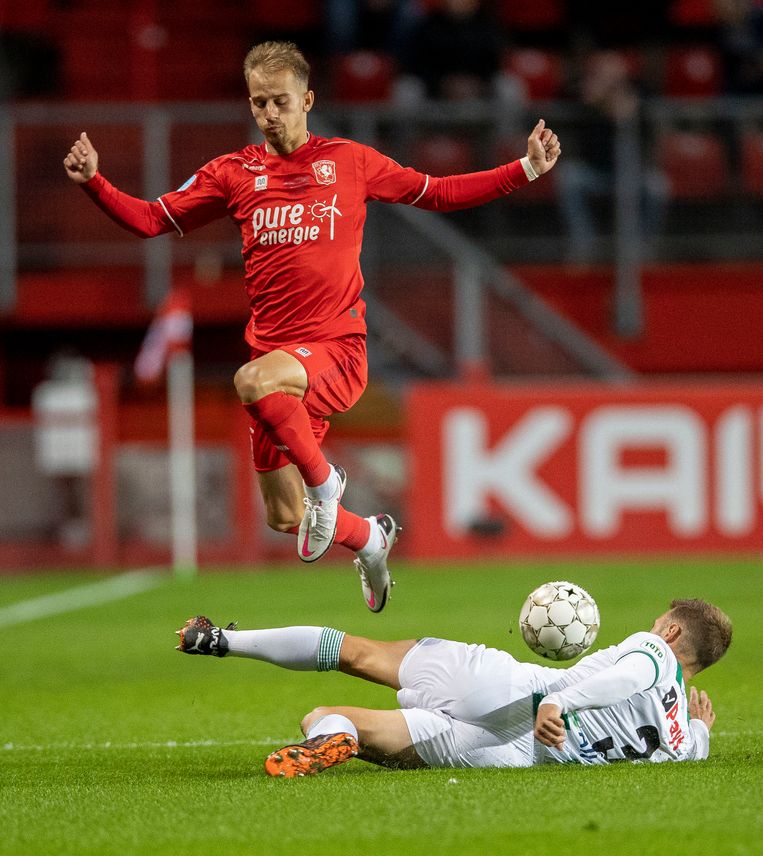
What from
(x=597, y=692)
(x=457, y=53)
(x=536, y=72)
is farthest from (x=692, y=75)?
(x=597, y=692)

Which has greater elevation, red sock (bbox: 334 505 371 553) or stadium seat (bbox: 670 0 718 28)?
stadium seat (bbox: 670 0 718 28)

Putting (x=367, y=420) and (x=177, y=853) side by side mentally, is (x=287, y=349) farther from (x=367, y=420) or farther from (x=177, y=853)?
(x=367, y=420)

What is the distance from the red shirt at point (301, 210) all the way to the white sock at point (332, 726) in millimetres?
1845

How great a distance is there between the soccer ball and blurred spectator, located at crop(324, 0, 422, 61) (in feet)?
40.8

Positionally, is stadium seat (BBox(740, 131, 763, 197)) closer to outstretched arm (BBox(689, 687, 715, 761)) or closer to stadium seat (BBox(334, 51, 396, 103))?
stadium seat (BBox(334, 51, 396, 103))

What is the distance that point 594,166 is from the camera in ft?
51.9

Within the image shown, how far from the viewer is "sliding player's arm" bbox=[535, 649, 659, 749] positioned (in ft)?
18.2

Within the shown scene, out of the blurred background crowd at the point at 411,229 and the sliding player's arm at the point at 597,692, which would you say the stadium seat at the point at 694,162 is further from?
the sliding player's arm at the point at 597,692

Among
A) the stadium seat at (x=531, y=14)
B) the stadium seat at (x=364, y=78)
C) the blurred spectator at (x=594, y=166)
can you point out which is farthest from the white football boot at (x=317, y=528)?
the stadium seat at (x=531, y=14)

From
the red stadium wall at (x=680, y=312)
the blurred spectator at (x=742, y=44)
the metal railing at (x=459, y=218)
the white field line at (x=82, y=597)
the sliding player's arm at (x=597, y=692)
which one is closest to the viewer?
the sliding player's arm at (x=597, y=692)

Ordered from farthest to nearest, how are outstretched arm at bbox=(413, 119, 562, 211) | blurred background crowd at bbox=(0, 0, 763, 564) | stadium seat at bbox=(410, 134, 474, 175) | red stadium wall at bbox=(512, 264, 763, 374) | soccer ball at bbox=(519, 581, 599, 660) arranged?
red stadium wall at bbox=(512, 264, 763, 374) < blurred background crowd at bbox=(0, 0, 763, 564) < stadium seat at bbox=(410, 134, 474, 175) < outstretched arm at bbox=(413, 119, 562, 211) < soccer ball at bbox=(519, 581, 599, 660)

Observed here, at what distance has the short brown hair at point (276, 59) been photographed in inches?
263

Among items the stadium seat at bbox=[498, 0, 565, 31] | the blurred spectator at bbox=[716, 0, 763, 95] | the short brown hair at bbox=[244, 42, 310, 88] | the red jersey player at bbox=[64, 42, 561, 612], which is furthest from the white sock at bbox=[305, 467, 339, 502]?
the stadium seat at bbox=[498, 0, 565, 31]

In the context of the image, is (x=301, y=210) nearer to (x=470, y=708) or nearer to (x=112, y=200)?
(x=112, y=200)
